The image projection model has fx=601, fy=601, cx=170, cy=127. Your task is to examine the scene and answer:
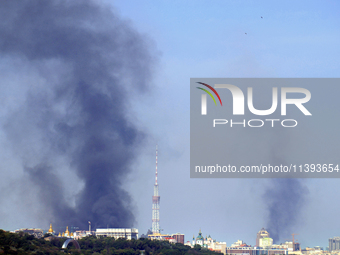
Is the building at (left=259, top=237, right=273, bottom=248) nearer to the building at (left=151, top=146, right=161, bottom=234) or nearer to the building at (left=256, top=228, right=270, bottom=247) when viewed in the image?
the building at (left=256, top=228, right=270, bottom=247)

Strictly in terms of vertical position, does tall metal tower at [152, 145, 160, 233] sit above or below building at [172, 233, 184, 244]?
above

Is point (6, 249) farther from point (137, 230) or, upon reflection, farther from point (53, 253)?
point (137, 230)

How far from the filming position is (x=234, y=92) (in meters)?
45.2

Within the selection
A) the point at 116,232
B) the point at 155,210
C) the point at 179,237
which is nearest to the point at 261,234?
the point at 179,237

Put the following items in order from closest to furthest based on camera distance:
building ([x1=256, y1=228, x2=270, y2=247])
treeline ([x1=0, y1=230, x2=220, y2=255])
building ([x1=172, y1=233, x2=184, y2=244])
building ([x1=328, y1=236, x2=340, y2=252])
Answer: treeline ([x1=0, y1=230, x2=220, y2=255]) < building ([x1=172, y1=233, x2=184, y2=244]) < building ([x1=256, y1=228, x2=270, y2=247]) < building ([x1=328, y1=236, x2=340, y2=252])

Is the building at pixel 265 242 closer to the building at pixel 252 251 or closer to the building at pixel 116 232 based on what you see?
the building at pixel 252 251

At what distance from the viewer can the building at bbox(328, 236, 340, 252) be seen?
12962 centimetres

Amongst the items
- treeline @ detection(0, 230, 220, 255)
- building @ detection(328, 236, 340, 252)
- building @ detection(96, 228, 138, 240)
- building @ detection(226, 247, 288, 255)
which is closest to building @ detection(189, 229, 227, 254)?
building @ detection(226, 247, 288, 255)

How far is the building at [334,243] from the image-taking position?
425ft

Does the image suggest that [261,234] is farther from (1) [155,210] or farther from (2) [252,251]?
(1) [155,210]

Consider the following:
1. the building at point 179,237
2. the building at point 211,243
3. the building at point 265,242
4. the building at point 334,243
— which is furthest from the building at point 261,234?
the building at point 179,237

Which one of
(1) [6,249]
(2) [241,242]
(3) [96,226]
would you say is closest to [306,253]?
(2) [241,242]

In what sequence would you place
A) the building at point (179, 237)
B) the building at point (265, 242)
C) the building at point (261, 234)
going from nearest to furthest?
the building at point (265, 242) < the building at point (179, 237) < the building at point (261, 234)

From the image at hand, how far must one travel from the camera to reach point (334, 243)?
13162 centimetres
